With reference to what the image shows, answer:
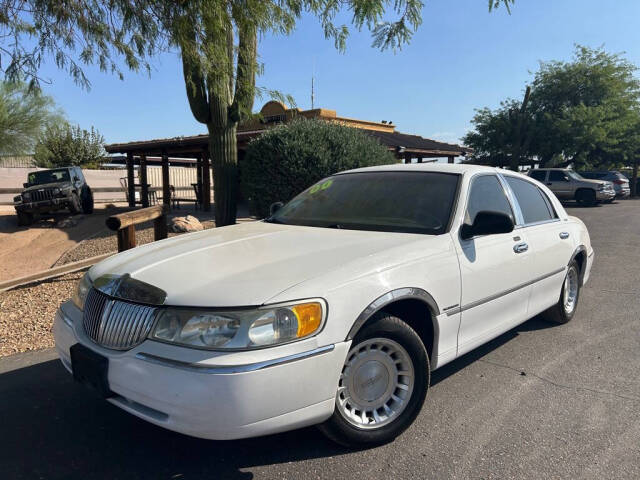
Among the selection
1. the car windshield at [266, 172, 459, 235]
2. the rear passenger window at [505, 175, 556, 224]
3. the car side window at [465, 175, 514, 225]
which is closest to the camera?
the car windshield at [266, 172, 459, 235]

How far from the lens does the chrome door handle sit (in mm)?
3744

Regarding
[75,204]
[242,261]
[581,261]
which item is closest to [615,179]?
[581,261]

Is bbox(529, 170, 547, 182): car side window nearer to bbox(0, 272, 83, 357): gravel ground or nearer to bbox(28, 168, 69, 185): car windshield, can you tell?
bbox(28, 168, 69, 185): car windshield

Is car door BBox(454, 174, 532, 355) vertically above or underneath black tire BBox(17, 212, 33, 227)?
above

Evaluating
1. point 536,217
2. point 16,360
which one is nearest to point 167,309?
point 16,360

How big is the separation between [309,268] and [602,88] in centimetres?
3363

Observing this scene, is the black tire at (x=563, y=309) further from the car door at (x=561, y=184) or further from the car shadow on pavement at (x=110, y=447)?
the car door at (x=561, y=184)

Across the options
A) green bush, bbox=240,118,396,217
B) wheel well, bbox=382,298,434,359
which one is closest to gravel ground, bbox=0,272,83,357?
wheel well, bbox=382,298,434,359

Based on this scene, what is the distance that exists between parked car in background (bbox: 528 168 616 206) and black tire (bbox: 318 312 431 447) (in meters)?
22.2

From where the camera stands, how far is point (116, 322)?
2508 mm

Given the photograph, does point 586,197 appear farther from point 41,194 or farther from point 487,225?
point 41,194

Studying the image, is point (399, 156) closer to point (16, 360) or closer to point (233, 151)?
point (233, 151)

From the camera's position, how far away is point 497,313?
11.7ft

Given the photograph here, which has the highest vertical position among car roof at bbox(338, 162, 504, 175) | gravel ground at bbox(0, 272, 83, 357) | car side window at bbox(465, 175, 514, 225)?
car roof at bbox(338, 162, 504, 175)
